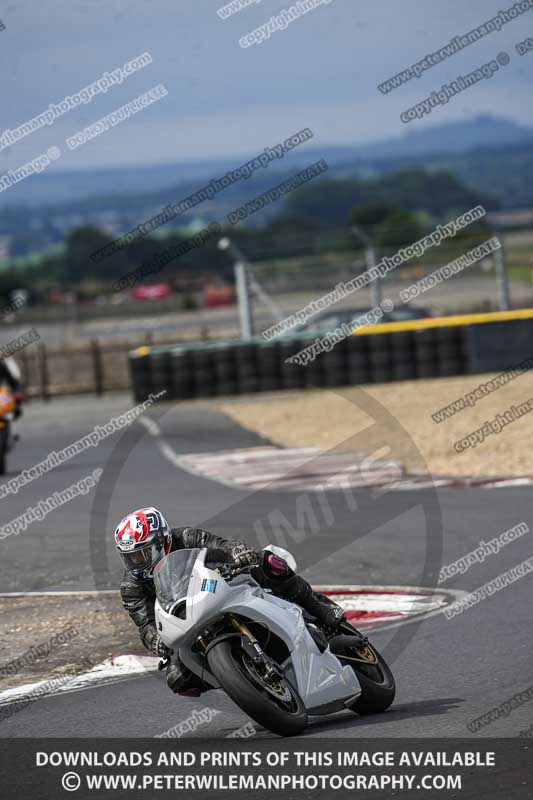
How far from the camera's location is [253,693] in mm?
5820

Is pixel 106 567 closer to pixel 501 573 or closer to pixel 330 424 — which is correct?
pixel 501 573

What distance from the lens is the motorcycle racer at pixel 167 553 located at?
6.39 metres

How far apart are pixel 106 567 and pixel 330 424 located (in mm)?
9307

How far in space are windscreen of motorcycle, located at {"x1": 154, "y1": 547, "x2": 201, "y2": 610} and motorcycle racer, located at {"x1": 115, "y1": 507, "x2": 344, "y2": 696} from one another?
214 millimetres

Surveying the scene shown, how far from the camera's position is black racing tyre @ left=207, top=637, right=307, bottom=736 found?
5.83 metres

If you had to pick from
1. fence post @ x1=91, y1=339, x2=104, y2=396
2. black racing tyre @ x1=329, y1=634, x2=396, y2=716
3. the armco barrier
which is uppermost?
fence post @ x1=91, y1=339, x2=104, y2=396

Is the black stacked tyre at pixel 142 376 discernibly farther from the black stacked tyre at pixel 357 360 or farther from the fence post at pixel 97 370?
the fence post at pixel 97 370

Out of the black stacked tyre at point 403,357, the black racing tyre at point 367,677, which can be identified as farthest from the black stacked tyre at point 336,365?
the black racing tyre at point 367,677

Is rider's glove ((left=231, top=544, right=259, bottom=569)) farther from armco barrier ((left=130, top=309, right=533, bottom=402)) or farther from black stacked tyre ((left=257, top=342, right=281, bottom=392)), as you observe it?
black stacked tyre ((left=257, top=342, right=281, bottom=392))

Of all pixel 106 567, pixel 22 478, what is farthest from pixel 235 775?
pixel 22 478

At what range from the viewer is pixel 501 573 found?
977cm

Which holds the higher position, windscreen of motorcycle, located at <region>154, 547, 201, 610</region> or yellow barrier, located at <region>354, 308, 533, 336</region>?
yellow barrier, located at <region>354, 308, 533, 336</region>

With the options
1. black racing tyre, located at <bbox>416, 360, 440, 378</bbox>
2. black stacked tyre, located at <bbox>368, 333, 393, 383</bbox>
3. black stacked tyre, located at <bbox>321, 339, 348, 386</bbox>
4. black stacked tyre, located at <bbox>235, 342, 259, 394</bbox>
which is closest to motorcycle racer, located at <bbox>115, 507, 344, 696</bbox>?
black stacked tyre, located at <bbox>321, 339, 348, 386</bbox>

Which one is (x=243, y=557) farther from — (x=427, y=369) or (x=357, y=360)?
(x=427, y=369)
